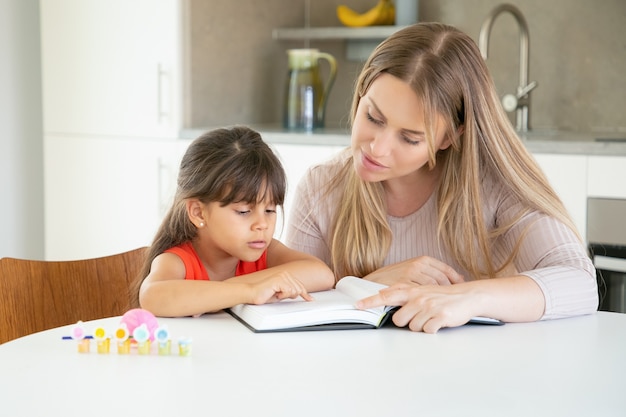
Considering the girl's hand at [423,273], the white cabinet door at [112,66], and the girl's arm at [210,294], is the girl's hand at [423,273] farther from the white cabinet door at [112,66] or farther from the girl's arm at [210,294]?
the white cabinet door at [112,66]

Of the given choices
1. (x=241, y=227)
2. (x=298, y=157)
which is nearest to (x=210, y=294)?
(x=241, y=227)

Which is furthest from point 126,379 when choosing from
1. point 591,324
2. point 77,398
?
point 591,324

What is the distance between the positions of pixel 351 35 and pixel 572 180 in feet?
3.72

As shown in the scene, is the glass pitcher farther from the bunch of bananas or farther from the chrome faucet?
the chrome faucet

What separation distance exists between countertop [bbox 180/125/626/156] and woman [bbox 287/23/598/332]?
3.21 feet

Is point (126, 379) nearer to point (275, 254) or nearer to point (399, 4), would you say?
point (275, 254)

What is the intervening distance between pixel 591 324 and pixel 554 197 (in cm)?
32

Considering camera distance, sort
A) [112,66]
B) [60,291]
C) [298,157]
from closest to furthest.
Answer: [60,291]
[298,157]
[112,66]

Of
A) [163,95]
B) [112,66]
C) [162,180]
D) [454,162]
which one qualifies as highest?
[112,66]

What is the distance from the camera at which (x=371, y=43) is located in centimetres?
369

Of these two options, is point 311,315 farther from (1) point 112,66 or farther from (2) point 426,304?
(1) point 112,66

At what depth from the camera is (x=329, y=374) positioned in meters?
1.20

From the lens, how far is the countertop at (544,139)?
8.84 ft

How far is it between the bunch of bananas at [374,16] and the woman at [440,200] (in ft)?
5.63
